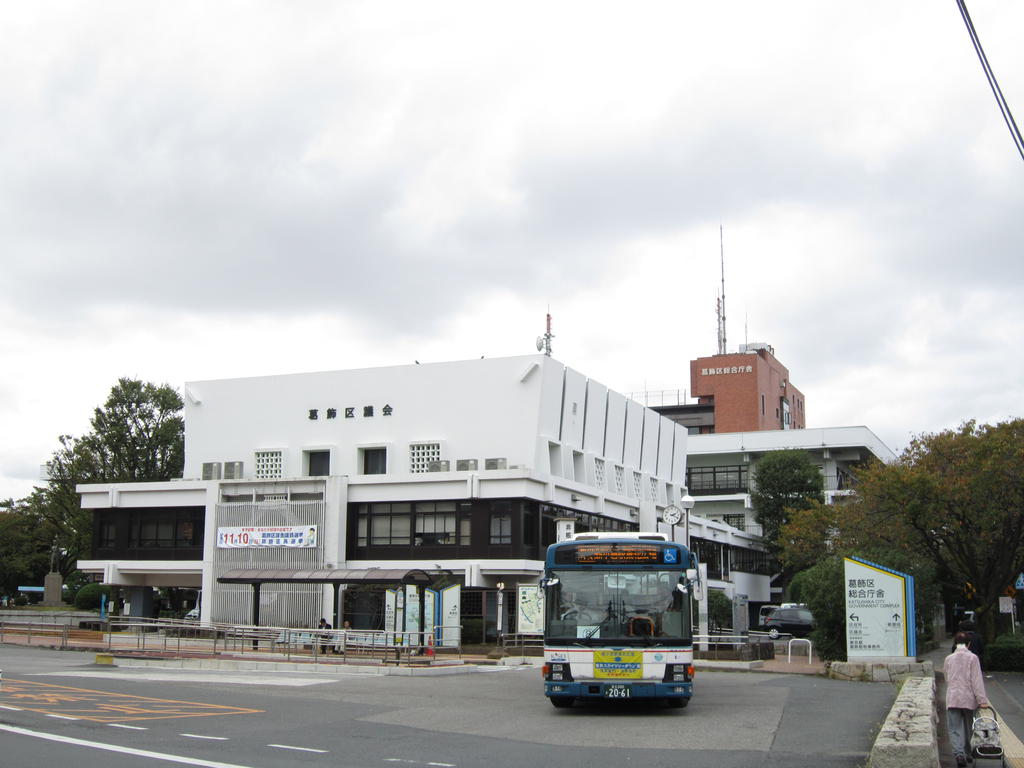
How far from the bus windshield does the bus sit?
0.05 feet

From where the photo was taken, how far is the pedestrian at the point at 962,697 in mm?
12211

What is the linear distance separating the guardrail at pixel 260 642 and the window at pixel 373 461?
11440 millimetres

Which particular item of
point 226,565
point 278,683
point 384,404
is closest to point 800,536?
point 384,404

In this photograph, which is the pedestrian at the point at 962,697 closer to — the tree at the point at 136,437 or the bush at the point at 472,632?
the bush at the point at 472,632

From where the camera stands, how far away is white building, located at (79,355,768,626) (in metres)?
45.9

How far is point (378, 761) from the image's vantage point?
12.9 metres

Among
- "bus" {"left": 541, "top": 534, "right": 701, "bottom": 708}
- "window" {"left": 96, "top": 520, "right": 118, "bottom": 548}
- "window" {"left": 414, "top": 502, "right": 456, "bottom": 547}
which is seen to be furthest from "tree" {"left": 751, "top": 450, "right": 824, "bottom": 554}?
"bus" {"left": 541, "top": 534, "right": 701, "bottom": 708}

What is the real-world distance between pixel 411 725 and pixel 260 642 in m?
25.4

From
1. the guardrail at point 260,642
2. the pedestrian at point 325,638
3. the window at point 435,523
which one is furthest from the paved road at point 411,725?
the window at point 435,523

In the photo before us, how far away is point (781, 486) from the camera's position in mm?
72875

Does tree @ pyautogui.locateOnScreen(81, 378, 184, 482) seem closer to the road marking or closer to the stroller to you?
the road marking

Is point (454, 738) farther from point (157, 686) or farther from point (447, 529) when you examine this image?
point (447, 529)

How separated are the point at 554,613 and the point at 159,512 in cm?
3808

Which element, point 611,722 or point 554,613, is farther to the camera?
point 554,613
